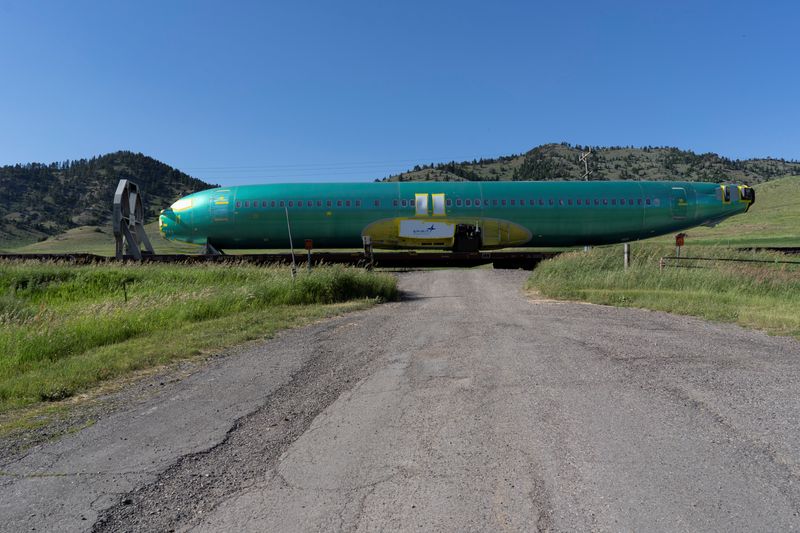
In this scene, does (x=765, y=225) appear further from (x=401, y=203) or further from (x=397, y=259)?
(x=397, y=259)

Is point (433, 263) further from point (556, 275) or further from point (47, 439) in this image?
point (47, 439)

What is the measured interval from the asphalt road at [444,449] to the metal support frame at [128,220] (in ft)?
73.4

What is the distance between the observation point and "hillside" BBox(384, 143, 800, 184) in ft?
446

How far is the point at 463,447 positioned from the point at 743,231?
64.7 metres

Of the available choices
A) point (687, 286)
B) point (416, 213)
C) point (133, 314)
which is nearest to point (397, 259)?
point (416, 213)

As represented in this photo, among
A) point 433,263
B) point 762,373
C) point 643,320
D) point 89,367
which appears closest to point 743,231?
point 433,263

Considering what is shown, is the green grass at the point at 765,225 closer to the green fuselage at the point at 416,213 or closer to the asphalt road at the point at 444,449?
the green fuselage at the point at 416,213

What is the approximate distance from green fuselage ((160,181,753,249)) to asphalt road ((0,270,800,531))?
23007mm

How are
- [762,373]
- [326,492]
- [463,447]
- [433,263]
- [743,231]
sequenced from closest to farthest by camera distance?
[326,492] → [463,447] → [762,373] → [433,263] → [743,231]

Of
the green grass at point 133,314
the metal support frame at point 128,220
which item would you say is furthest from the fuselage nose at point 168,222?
the green grass at point 133,314

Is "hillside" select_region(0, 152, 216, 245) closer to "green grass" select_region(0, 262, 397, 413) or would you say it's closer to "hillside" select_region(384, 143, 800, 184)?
"hillside" select_region(384, 143, 800, 184)

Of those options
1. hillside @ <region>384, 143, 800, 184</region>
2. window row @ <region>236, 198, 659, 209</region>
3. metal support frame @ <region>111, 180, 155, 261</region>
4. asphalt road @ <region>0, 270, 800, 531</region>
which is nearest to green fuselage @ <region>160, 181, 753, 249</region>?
window row @ <region>236, 198, 659, 209</region>

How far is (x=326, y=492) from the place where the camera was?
3520mm

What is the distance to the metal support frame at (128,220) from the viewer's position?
2683 centimetres
